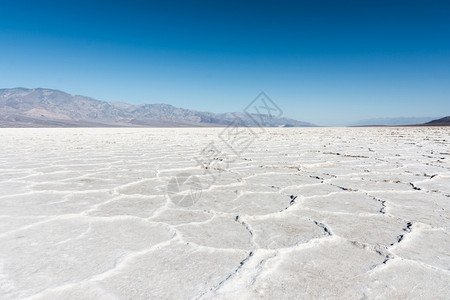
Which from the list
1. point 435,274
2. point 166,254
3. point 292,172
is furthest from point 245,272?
point 292,172

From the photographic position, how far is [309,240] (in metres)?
1.25

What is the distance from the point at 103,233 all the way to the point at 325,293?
932 mm

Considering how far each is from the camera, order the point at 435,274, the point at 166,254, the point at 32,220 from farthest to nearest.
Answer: the point at 32,220 → the point at 166,254 → the point at 435,274

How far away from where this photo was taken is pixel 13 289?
2.87 feet

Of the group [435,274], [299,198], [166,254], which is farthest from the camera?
[299,198]

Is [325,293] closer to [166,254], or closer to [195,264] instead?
[195,264]

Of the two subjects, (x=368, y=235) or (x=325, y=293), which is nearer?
(x=325, y=293)

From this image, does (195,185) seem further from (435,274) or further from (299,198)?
(435,274)

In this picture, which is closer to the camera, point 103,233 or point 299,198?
point 103,233

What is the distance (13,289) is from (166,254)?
1.52 feet

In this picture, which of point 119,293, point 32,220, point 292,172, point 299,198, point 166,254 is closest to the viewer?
point 119,293

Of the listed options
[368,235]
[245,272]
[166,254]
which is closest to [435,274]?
[368,235]

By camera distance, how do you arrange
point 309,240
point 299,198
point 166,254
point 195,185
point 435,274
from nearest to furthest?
point 435,274 → point 166,254 → point 309,240 → point 299,198 → point 195,185

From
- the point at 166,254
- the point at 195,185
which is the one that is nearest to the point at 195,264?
the point at 166,254
